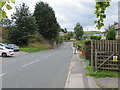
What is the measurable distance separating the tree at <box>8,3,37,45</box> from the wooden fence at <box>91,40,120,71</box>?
26.3m

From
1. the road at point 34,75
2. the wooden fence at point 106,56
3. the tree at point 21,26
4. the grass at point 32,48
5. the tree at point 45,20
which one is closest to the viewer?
the road at point 34,75

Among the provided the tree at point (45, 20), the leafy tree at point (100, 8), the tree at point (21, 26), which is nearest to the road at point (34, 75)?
the leafy tree at point (100, 8)

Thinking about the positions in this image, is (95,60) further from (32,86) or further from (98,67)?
(32,86)

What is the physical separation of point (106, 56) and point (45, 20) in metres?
37.8

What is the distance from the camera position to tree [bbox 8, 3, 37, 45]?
3206 cm

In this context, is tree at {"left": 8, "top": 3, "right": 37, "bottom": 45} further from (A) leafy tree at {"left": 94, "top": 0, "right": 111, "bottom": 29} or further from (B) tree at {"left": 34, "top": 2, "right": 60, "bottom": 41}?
(A) leafy tree at {"left": 94, "top": 0, "right": 111, "bottom": 29}

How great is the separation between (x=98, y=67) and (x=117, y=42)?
210 centimetres

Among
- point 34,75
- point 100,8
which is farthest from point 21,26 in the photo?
point 100,8

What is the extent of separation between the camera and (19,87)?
5605 millimetres

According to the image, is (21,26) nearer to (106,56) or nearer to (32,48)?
(32,48)

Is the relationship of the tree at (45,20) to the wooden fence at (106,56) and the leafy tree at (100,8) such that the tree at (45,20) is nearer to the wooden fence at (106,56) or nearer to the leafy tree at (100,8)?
the wooden fence at (106,56)

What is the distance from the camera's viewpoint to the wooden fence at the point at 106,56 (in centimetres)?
802

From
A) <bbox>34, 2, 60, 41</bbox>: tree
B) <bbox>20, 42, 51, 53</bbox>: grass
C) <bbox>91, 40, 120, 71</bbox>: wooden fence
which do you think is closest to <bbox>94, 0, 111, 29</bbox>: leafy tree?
<bbox>91, 40, 120, 71</bbox>: wooden fence

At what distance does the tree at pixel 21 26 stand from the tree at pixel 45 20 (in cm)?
1066
